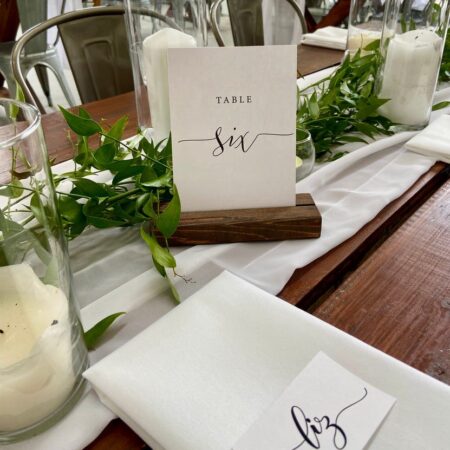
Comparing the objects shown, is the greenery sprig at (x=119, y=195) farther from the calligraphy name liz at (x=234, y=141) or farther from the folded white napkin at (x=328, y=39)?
the folded white napkin at (x=328, y=39)

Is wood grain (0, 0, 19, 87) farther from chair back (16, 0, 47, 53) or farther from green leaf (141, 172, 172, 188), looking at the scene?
green leaf (141, 172, 172, 188)

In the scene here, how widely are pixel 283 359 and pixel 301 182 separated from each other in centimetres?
32

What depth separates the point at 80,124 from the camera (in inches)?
17.4

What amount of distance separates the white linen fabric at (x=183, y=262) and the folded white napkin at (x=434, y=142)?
5 cm

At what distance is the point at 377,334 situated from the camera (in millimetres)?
386

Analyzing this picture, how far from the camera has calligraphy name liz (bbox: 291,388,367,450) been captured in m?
0.27

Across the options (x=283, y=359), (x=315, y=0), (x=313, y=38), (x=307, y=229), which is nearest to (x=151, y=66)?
(x=307, y=229)

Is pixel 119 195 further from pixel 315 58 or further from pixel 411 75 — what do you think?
pixel 315 58

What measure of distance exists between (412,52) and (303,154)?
0.27m

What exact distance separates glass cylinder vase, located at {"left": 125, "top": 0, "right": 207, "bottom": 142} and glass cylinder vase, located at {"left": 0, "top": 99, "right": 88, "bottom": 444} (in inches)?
12.5

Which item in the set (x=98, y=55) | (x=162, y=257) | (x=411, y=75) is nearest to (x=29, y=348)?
(x=162, y=257)

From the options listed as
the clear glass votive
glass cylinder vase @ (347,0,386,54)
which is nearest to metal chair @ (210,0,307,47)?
glass cylinder vase @ (347,0,386,54)

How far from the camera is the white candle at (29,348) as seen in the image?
28 centimetres

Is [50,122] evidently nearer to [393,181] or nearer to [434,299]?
[393,181]
